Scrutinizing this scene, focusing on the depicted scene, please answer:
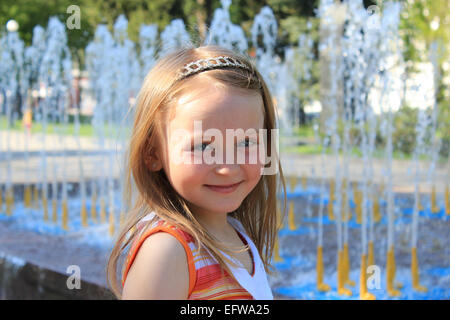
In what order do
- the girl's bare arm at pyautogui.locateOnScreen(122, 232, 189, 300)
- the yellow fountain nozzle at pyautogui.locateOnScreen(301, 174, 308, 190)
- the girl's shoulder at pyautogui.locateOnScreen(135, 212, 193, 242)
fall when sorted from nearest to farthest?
the girl's bare arm at pyautogui.locateOnScreen(122, 232, 189, 300), the girl's shoulder at pyautogui.locateOnScreen(135, 212, 193, 242), the yellow fountain nozzle at pyautogui.locateOnScreen(301, 174, 308, 190)

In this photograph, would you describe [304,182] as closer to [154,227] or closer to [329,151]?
[329,151]

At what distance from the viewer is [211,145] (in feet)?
3.89

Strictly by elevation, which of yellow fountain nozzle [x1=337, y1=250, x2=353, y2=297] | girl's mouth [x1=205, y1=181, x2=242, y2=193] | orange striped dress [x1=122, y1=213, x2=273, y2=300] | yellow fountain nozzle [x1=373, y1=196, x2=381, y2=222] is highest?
girl's mouth [x1=205, y1=181, x2=242, y2=193]

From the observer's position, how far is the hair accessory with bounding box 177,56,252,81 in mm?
1291

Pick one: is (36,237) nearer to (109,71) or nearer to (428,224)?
(428,224)

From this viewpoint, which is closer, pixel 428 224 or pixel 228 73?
pixel 228 73

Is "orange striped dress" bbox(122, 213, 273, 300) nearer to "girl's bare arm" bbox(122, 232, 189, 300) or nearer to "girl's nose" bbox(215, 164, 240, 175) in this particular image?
"girl's bare arm" bbox(122, 232, 189, 300)

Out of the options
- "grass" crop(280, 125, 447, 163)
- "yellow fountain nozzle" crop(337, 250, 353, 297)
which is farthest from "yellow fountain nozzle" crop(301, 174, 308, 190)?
"yellow fountain nozzle" crop(337, 250, 353, 297)

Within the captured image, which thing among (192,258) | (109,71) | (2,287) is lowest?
(2,287)

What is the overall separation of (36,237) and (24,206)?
75.6 inches

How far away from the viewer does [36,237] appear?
17.4 ft

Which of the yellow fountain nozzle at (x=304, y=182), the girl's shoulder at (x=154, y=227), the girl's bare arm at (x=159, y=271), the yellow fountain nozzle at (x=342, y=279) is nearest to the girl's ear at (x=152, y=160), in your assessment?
the girl's shoulder at (x=154, y=227)

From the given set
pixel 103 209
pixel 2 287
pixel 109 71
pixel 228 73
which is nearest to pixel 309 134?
pixel 109 71
